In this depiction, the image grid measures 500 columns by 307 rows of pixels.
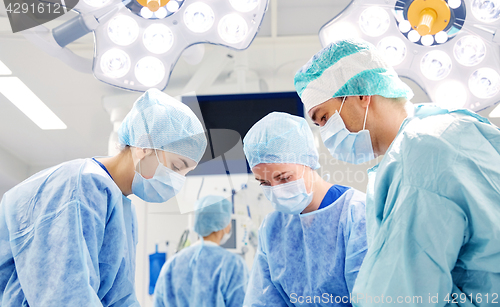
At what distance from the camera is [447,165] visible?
837 millimetres

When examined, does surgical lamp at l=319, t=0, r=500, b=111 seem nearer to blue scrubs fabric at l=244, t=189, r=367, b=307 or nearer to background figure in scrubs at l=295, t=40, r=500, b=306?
background figure in scrubs at l=295, t=40, r=500, b=306

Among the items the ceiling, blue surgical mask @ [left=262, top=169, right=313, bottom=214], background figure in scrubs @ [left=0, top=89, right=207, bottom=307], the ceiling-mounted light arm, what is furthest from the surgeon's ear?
the ceiling

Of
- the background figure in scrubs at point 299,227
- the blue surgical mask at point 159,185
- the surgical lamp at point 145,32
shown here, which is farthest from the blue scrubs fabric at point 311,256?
the surgical lamp at point 145,32

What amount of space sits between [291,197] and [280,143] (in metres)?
0.25

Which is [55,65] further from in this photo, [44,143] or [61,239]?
[61,239]

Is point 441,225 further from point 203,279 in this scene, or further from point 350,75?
point 203,279

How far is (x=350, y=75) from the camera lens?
1.27 metres

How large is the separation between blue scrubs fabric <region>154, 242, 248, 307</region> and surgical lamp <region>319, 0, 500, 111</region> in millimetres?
1691

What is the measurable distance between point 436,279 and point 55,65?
3.26m

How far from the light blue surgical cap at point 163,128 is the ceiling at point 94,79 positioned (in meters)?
0.80

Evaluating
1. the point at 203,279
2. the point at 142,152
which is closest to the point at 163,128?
the point at 142,152

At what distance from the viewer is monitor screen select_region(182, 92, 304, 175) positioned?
168 cm

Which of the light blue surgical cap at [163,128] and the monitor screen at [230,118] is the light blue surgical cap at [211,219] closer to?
the monitor screen at [230,118]

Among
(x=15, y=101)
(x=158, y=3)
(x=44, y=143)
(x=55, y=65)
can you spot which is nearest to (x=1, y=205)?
(x=158, y=3)
